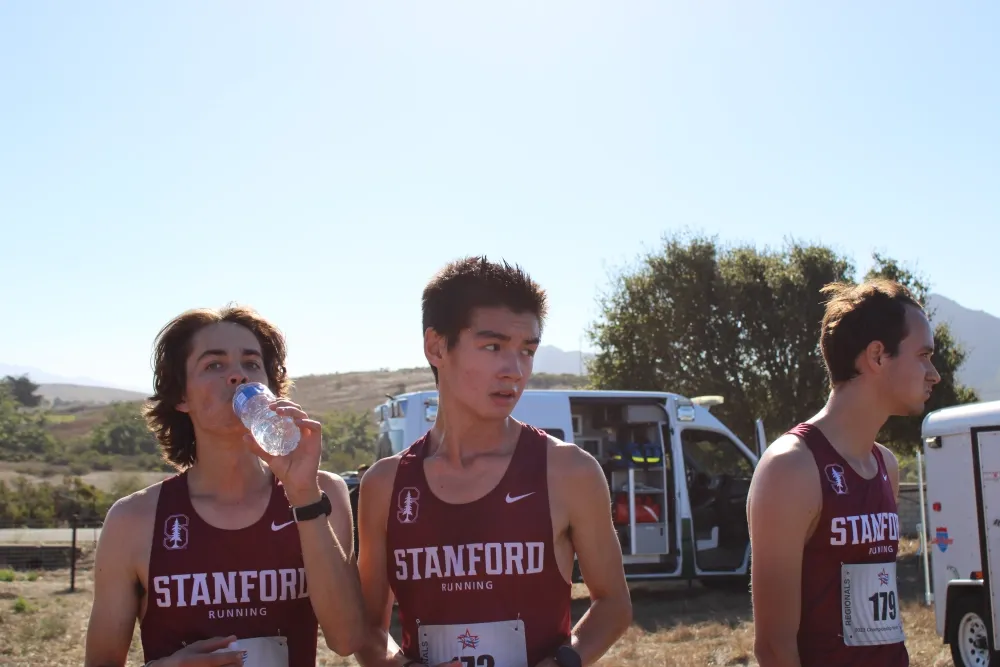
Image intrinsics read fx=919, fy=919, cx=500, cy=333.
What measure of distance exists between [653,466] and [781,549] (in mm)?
9428

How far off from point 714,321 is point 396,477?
75.2ft

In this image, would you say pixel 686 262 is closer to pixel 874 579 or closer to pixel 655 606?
pixel 655 606

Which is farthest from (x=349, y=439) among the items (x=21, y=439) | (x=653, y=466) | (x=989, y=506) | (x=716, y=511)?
(x=989, y=506)

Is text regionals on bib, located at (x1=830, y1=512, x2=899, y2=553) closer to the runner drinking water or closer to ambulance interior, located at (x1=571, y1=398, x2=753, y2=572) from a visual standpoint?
the runner drinking water

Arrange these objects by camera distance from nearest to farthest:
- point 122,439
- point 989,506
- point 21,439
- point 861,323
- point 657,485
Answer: point 861,323, point 989,506, point 657,485, point 21,439, point 122,439

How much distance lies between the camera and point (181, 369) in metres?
2.86

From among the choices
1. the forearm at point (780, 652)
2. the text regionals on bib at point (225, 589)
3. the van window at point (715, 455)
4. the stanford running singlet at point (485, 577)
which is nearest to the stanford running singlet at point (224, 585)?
the text regionals on bib at point (225, 589)

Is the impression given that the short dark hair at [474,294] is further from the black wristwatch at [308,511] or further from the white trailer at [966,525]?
the white trailer at [966,525]

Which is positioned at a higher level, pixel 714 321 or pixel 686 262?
pixel 686 262

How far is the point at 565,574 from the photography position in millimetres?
2502

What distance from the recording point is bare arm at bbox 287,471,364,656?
96.4 inches

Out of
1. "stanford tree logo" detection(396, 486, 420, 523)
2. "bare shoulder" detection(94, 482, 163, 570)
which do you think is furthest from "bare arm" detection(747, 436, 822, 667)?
"bare shoulder" detection(94, 482, 163, 570)

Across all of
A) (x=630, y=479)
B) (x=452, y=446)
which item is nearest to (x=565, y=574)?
(x=452, y=446)

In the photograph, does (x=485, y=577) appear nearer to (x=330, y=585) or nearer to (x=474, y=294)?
(x=330, y=585)
